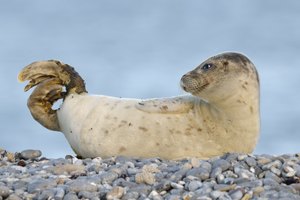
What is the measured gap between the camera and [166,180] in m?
6.24

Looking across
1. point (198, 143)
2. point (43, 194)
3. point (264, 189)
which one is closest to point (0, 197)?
point (43, 194)

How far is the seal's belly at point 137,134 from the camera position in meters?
8.35

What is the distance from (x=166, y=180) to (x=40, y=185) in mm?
1242

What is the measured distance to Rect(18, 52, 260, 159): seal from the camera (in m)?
8.28

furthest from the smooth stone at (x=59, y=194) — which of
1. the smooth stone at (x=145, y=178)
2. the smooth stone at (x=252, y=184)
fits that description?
the smooth stone at (x=252, y=184)

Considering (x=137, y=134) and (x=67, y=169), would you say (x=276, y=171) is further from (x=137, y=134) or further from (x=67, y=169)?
(x=137, y=134)

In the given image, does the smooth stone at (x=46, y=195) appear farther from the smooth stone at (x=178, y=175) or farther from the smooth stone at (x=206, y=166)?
the smooth stone at (x=206, y=166)

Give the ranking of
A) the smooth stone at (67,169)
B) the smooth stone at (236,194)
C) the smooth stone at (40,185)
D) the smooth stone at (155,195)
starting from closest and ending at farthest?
1. the smooth stone at (236,194)
2. the smooth stone at (155,195)
3. the smooth stone at (40,185)
4. the smooth stone at (67,169)

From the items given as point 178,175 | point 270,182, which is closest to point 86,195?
point 178,175

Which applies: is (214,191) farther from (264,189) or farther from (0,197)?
(0,197)

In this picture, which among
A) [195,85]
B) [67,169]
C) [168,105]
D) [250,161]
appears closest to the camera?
[250,161]

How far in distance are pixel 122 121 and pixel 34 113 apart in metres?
1.97

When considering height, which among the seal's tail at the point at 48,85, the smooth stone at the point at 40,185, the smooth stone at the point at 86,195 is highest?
the seal's tail at the point at 48,85

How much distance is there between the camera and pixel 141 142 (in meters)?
8.41
